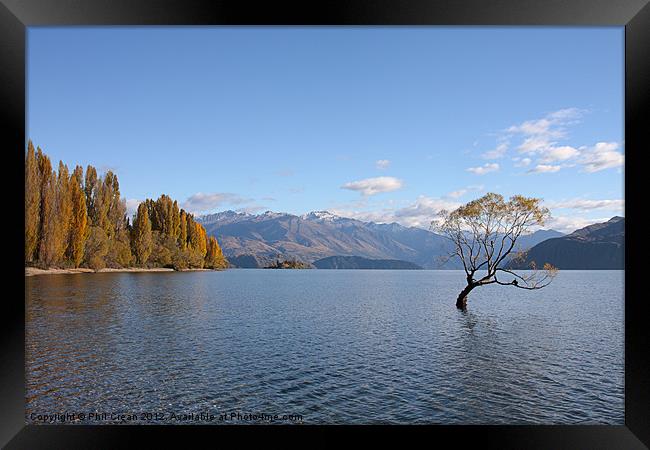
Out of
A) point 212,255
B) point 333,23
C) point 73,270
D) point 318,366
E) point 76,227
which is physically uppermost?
point 333,23

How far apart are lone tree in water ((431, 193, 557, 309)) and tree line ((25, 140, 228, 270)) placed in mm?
14352

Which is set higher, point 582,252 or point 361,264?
point 582,252

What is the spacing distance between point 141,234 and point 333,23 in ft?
129

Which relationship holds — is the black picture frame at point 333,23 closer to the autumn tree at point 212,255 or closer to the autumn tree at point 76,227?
the autumn tree at point 76,227

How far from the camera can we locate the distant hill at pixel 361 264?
144 metres

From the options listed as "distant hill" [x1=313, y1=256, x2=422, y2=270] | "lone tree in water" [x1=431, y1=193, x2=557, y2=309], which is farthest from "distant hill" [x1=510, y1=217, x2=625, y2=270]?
"lone tree in water" [x1=431, y1=193, x2=557, y2=309]

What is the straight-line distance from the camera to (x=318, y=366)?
29.9 feet

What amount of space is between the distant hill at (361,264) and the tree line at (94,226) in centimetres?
9535

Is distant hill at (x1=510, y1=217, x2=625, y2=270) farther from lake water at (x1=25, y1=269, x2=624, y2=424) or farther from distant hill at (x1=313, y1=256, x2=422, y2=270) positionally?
lake water at (x1=25, y1=269, x2=624, y2=424)

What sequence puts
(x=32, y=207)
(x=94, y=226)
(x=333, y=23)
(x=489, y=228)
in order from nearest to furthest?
(x=333, y=23), (x=489, y=228), (x=32, y=207), (x=94, y=226)

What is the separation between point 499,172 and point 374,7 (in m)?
129

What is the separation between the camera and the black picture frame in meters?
3.16

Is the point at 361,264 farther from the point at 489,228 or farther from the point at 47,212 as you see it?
the point at 489,228

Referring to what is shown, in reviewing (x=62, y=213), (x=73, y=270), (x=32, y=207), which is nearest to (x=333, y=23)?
(x=32, y=207)
